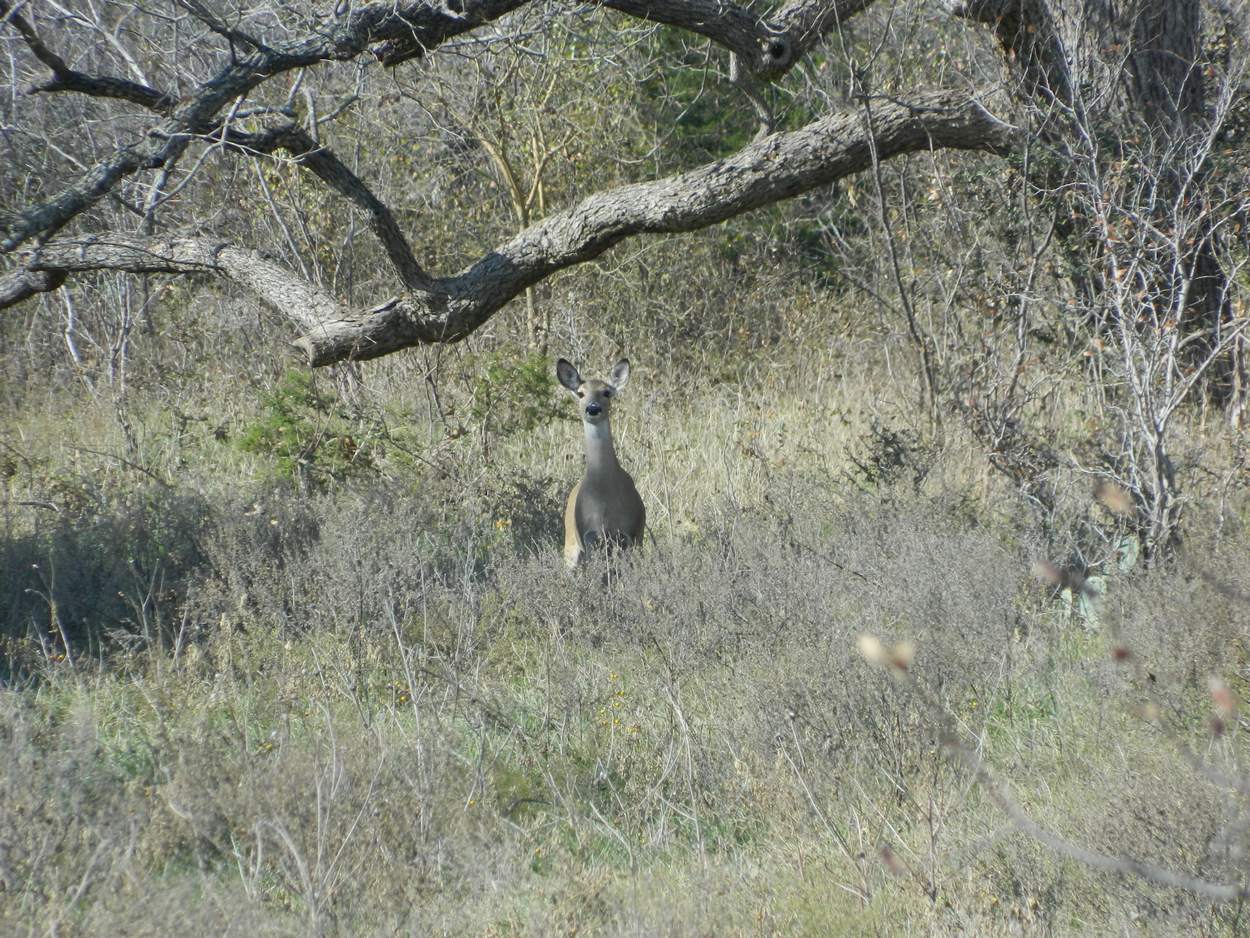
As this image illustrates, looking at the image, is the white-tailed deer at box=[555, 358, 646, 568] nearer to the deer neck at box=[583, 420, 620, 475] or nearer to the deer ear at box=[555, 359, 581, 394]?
the deer neck at box=[583, 420, 620, 475]

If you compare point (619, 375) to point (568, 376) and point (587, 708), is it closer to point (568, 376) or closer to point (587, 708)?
point (568, 376)

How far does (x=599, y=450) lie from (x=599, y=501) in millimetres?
439

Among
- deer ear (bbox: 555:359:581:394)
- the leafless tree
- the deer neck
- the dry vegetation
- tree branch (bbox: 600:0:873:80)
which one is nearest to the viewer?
the dry vegetation

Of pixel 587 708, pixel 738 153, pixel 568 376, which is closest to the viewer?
pixel 587 708

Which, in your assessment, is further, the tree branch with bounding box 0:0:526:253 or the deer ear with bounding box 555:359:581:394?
the deer ear with bounding box 555:359:581:394

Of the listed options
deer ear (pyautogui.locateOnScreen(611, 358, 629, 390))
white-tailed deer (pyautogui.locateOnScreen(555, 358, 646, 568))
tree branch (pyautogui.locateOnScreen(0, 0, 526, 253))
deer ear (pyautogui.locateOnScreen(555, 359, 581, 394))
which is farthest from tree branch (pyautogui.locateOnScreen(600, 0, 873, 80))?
white-tailed deer (pyautogui.locateOnScreen(555, 358, 646, 568))

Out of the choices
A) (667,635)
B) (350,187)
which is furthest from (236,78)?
(667,635)

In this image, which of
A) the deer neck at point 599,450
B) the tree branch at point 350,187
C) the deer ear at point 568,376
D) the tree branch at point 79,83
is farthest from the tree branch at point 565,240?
the deer neck at point 599,450

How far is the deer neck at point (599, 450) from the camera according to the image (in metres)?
8.06

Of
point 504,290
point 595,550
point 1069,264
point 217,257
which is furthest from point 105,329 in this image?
point 1069,264

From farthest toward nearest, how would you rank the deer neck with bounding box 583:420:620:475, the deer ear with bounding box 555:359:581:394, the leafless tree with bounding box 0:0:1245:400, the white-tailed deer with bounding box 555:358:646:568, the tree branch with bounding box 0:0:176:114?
the deer ear with bounding box 555:359:581:394 → the leafless tree with bounding box 0:0:1245:400 → the deer neck with bounding box 583:420:620:475 → the white-tailed deer with bounding box 555:358:646:568 → the tree branch with bounding box 0:0:176:114

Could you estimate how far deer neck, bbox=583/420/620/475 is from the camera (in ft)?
26.5

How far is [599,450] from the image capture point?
8172mm

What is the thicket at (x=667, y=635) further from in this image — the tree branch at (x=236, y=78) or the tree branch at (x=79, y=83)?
the tree branch at (x=79, y=83)
